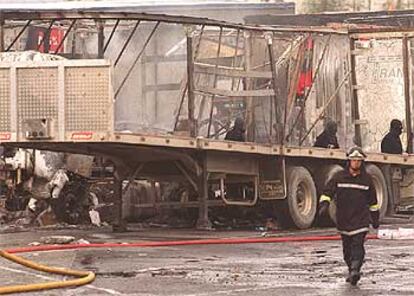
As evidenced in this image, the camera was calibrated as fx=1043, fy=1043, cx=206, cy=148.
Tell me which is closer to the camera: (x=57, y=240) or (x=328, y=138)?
(x=57, y=240)

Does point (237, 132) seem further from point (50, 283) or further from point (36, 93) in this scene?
point (50, 283)

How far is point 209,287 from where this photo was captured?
10.2 meters

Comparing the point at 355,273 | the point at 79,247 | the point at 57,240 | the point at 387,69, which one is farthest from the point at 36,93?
the point at 387,69

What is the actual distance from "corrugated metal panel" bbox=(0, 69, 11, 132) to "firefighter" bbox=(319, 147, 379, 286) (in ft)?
20.3

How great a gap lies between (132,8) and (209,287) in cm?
2070

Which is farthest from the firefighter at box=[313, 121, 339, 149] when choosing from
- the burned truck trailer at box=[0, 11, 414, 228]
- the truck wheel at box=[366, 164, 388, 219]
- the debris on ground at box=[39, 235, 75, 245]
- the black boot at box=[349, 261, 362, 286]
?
the black boot at box=[349, 261, 362, 286]

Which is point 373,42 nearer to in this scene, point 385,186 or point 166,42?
point 385,186

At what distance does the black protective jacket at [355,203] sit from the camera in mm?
10984

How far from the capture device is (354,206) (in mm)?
11016

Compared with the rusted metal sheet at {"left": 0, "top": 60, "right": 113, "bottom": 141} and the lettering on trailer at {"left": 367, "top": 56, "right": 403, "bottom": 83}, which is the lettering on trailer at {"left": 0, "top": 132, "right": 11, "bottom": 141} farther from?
the lettering on trailer at {"left": 367, "top": 56, "right": 403, "bottom": 83}

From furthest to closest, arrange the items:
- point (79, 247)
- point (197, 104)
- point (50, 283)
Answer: point (197, 104) → point (79, 247) → point (50, 283)

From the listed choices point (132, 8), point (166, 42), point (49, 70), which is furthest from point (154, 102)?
point (132, 8)

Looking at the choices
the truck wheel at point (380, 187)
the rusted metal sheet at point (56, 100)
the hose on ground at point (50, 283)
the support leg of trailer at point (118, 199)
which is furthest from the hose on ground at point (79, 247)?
the truck wheel at point (380, 187)

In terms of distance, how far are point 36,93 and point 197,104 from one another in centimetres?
282
